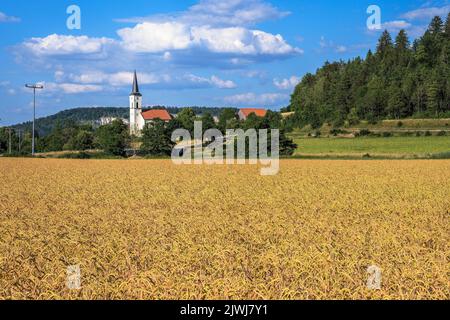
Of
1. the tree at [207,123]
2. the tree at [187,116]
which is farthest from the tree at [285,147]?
the tree at [187,116]

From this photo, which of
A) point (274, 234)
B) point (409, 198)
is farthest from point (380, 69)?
point (274, 234)

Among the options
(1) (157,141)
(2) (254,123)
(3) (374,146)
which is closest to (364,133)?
(3) (374,146)

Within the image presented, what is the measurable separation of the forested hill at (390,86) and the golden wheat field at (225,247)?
116 meters

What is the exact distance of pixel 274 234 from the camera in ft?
43.2

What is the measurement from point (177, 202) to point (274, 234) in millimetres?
8298

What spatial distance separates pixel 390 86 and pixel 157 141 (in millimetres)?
82101

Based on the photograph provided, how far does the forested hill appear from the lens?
139500mm

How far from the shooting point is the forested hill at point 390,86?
139500mm

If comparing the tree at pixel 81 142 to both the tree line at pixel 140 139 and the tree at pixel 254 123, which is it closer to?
the tree line at pixel 140 139

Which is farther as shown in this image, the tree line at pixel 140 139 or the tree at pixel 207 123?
the tree at pixel 207 123

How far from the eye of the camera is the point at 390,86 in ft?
494

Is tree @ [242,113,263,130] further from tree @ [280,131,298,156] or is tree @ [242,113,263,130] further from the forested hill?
the forested hill
